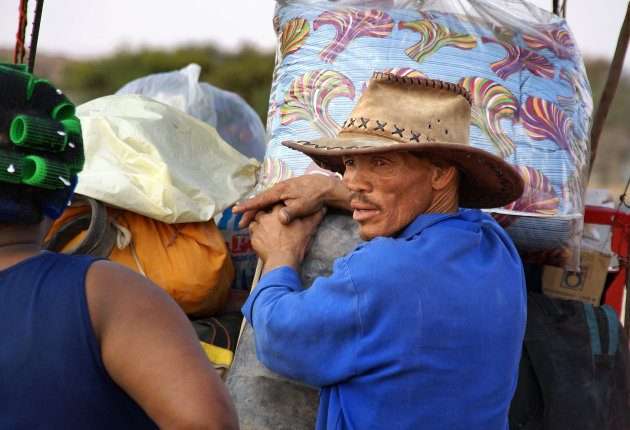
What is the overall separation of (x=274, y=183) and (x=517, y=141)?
0.84 m

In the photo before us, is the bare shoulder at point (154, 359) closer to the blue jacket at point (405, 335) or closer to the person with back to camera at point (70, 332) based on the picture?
the person with back to camera at point (70, 332)

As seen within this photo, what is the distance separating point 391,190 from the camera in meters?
1.65

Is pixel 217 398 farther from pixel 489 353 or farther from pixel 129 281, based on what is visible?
pixel 489 353

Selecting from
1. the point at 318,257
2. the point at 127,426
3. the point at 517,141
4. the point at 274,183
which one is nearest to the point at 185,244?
the point at 274,183

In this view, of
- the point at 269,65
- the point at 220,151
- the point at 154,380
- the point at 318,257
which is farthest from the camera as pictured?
the point at 269,65

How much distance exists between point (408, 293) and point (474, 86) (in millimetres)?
1039

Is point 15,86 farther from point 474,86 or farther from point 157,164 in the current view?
point 474,86

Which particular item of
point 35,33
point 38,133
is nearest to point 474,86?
point 38,133

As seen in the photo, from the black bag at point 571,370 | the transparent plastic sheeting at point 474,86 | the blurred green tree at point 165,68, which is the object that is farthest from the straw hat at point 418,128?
the blurred green tree at point 165,68

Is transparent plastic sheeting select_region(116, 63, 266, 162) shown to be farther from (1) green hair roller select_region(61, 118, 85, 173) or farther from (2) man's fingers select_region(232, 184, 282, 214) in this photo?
(1) green hair roller select_region(61, 118, 85, 173)

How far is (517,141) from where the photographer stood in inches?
86.4

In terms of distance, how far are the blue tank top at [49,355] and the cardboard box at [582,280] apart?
1999 millimetres

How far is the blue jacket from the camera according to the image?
1.43 metres

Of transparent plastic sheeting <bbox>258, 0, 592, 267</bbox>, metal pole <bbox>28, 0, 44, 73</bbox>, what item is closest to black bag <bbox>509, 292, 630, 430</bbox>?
transparent plastic sheeting <bbox>258, 0, 592, 267</bbox>
